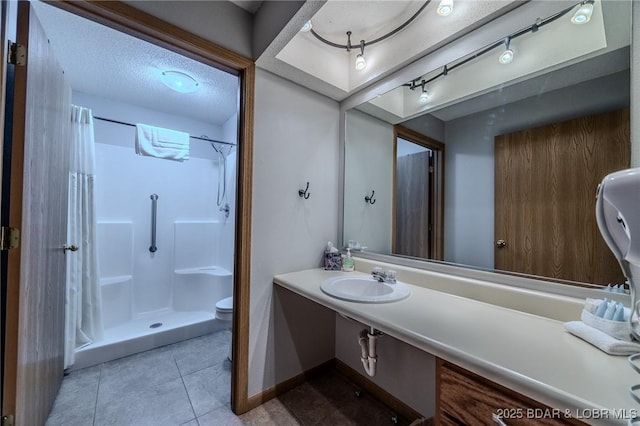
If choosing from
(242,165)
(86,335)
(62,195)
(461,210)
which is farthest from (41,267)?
(461,210)

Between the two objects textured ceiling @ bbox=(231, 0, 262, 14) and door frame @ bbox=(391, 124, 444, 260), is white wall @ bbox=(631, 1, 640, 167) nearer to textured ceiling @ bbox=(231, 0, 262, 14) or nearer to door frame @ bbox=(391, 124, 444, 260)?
door frame @ bbox=(391, 124, 444, 260)

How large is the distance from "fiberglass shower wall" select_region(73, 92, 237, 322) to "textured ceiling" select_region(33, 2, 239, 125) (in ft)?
0.86

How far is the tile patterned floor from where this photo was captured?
1406mm

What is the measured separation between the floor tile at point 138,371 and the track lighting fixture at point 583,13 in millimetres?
2975

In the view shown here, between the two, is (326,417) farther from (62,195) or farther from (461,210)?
(62,195)

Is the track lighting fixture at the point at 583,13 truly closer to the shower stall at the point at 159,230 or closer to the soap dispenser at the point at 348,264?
the soap dispenser at the point at 348,264

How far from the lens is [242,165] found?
147 centimetres

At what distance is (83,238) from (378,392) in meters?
2.51

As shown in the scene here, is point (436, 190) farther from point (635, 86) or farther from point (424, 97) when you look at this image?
point (635, 86)

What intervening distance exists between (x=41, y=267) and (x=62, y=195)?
562mm

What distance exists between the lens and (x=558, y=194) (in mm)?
1149

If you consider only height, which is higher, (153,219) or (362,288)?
(153,219)

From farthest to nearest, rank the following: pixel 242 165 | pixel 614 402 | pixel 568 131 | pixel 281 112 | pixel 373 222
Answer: pixel 373 222 → pixel 281 112 → pixel 242 165 → pixel 568 131 → pixel 614 402

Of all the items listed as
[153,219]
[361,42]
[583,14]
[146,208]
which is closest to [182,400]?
[153,219]
